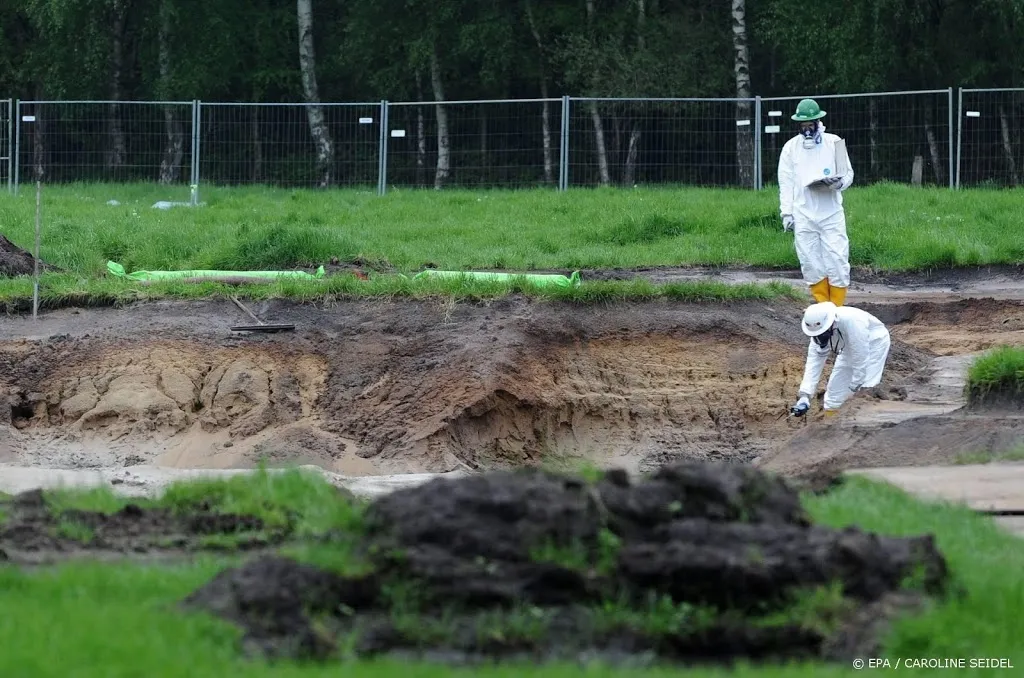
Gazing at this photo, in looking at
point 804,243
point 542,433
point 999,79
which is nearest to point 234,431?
point 542,433

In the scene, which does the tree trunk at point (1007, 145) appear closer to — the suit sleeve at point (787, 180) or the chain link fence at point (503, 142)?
the chain link fence at point (503, 142)

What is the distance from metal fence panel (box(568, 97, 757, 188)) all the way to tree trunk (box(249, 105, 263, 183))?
18.4 ft

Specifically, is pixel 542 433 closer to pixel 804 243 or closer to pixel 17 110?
pixel 804 243

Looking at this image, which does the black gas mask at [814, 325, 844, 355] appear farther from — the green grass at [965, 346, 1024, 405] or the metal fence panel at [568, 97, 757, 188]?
the metal fence panel at [568, 97, 757, 188]

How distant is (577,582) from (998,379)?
6.83 meters

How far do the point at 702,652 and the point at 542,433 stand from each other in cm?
791

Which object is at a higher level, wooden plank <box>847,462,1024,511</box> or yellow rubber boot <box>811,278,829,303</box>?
yellow rubber boot <box>811,278,829,303</box>

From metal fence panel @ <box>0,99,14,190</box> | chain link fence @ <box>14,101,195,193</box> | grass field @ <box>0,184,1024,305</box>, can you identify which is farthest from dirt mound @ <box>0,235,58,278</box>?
chain link fence @ <box>14,101,195,193</box>

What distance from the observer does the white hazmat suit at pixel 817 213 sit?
13.4m

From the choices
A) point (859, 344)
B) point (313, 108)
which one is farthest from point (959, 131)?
point (313, 108)

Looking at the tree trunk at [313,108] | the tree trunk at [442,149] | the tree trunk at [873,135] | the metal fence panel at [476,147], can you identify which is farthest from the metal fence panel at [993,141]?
the tree trunk at [313,108]

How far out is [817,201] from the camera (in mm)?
13500

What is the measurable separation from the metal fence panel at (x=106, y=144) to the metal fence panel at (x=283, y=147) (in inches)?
36.9

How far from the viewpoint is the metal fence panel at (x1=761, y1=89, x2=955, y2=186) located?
930 inches
